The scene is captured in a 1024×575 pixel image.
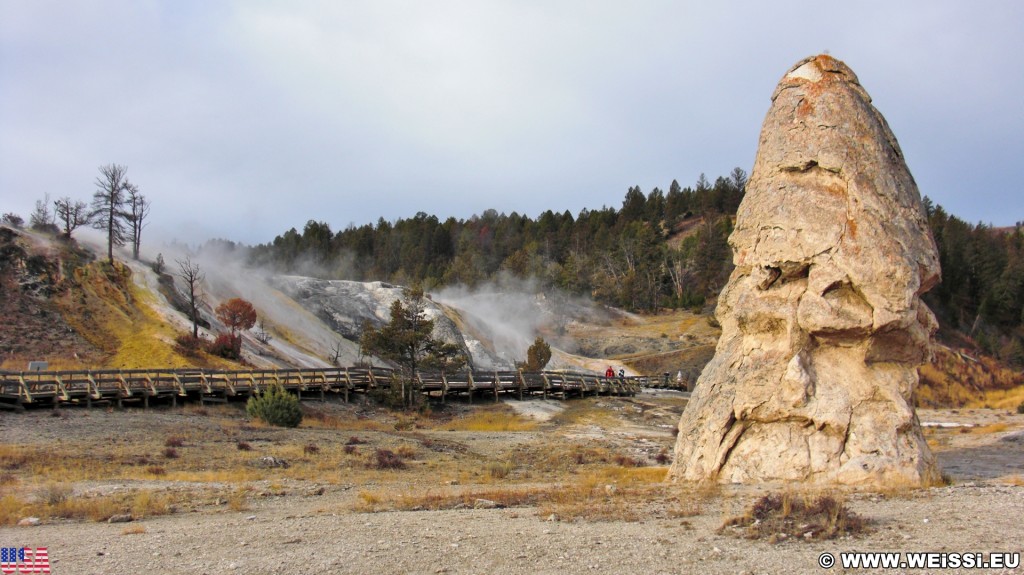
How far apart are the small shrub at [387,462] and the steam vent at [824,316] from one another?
22.5 feet

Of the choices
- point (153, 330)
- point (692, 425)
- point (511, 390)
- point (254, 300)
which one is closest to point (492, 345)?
point (254, 300)

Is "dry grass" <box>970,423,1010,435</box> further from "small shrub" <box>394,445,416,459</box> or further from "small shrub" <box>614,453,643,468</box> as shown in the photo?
"small shrub" <box>394,445,416,459</box>

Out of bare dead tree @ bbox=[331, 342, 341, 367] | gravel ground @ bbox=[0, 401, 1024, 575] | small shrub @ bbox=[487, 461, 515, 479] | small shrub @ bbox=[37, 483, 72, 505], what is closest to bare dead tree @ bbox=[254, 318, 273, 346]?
bare dead tree @ bbox=[331, 342, 341, 367]

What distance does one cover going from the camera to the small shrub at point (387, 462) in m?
18.9

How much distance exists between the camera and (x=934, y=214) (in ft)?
356

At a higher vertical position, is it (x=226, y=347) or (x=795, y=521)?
(x=226, y=347)

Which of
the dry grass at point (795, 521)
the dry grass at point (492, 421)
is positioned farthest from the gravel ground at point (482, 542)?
the dry grass at point (492, 421)

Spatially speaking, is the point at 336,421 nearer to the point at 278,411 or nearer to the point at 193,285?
the point at 278,411

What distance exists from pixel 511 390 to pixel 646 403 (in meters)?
7.98

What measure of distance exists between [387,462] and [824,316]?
10848mm

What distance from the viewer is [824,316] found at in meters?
14.8

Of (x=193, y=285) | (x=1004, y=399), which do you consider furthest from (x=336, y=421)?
(x=1004, y=399)

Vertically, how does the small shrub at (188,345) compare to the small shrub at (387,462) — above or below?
above

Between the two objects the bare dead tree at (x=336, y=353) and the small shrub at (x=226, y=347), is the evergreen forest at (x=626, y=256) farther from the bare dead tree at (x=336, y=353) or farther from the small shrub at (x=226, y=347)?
the small shrub at (x=226, y=347)
